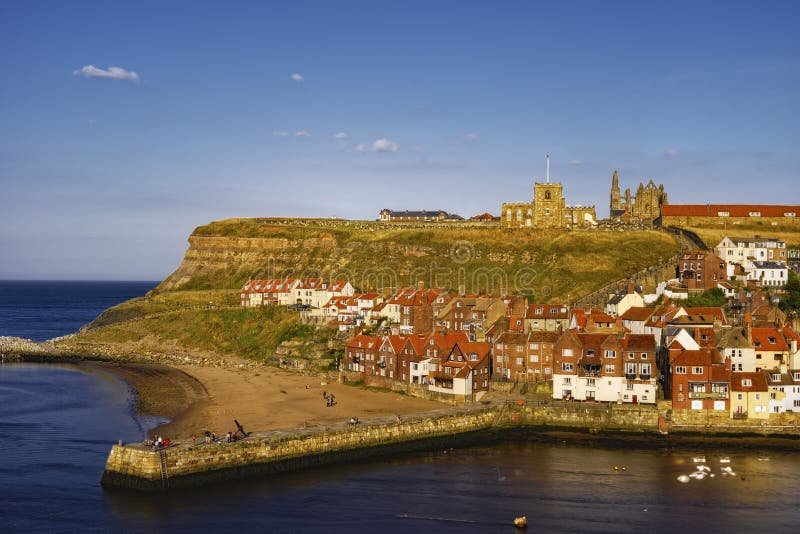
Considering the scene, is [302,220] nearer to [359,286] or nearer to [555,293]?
[359,286]

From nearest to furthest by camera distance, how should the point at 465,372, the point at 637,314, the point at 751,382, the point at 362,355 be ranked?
1. the point at 751,382
2. the point at 465,372
3. the point at 637,314
4. the point at 362,355

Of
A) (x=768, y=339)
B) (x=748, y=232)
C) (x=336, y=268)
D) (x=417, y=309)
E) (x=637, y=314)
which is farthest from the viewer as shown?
(x=336, y=268)

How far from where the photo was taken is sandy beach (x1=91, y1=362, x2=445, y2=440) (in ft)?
224

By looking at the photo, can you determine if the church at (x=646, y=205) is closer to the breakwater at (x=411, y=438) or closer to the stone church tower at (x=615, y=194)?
the stone church tower at (x=615, y=194)

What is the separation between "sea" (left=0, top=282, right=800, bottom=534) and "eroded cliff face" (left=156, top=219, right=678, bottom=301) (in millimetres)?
53904

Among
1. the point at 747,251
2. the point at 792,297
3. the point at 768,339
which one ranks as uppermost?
the point at 747,251

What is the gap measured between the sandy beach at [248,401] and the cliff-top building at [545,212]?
69.6 meters

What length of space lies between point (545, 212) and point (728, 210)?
3209 centimetres

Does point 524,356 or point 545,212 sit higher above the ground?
point 545,212

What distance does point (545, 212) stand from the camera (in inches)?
5955

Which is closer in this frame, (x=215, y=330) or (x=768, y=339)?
(x=768, y=339)

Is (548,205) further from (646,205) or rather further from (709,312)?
(709,312)

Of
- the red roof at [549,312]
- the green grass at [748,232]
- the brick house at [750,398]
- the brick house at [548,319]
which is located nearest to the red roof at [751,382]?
the brick house at [750,398]

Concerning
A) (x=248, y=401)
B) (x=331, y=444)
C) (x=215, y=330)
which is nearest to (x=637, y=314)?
(x=331, y=444)
